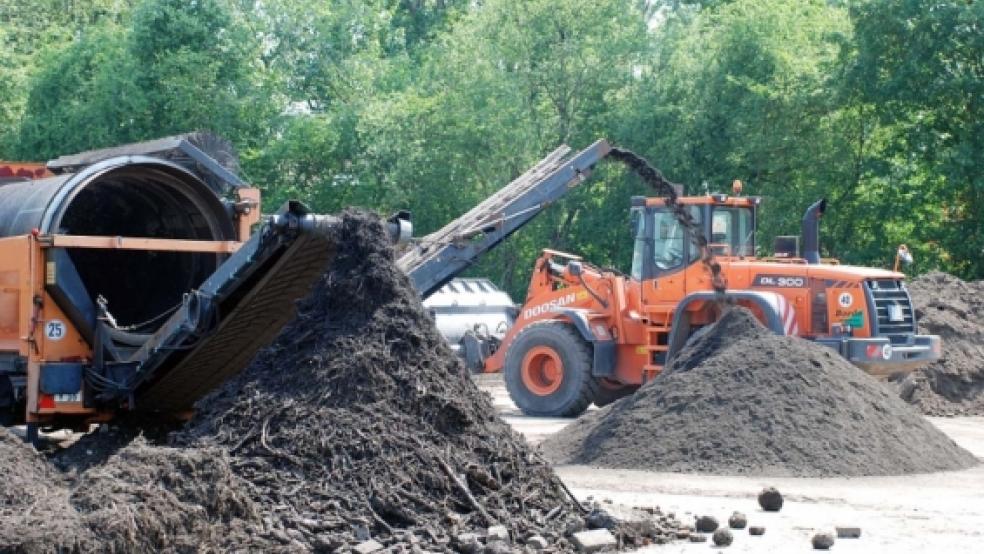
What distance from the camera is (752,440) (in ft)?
43.5

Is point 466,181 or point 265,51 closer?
point 466,181

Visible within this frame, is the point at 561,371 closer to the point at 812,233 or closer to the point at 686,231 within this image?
the point at 686,231

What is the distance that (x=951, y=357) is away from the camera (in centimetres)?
2072

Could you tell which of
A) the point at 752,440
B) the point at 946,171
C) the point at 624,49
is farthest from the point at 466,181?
the point at 752,440

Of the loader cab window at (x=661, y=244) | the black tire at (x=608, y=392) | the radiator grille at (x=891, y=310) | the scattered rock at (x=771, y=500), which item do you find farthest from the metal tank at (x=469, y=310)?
the scattered rock at (x=771, y=500)

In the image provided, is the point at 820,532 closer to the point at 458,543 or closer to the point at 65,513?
the point at 458,543

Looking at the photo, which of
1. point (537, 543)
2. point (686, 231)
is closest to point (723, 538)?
point (537, 543)

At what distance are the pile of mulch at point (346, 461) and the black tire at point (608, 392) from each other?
9565 millimetres

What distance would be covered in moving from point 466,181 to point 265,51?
8.31 m

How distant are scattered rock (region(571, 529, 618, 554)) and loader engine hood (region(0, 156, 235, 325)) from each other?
5285 mm

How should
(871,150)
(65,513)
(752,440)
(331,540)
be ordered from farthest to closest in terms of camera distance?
(871,150) → (752,440) → (331,540) → (65,513)

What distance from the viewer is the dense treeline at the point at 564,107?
2848 centimetres

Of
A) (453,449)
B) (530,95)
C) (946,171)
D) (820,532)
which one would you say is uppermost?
(530,95)

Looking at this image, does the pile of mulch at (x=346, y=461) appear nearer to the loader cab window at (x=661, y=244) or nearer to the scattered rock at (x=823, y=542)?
the scattered rock at (x=823, y=542)
